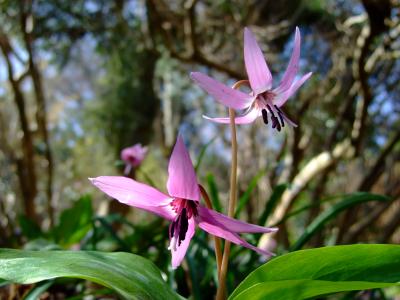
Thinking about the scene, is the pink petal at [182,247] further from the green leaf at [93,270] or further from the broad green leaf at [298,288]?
the broad green leaf at [298,288]

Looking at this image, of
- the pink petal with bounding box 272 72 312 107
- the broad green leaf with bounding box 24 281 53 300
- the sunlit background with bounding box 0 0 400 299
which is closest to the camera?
the pink petal with bounding box 272 72 312 107

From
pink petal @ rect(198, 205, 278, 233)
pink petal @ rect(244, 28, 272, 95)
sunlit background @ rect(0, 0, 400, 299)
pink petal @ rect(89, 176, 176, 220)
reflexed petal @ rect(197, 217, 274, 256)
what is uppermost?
pink petal @ rect(244, 28, 272, 95)

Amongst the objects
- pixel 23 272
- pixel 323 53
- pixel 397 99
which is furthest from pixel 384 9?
pixel 323 53

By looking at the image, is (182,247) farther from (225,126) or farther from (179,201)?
(225,126)

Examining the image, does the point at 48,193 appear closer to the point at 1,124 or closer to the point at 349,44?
the point at 1,124

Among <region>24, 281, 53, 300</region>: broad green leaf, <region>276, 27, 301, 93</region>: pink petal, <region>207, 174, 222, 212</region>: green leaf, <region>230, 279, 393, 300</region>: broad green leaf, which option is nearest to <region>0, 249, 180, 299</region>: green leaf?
<region>230, 279, 393, 300</region>: broad green leaf

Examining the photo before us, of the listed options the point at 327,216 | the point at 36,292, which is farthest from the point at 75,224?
the point at 327,216

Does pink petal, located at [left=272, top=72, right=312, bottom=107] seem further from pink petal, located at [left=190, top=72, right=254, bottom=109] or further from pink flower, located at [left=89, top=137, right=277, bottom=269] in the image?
pink flower, located at [left=89, top=137, right=277, bottom=269]
